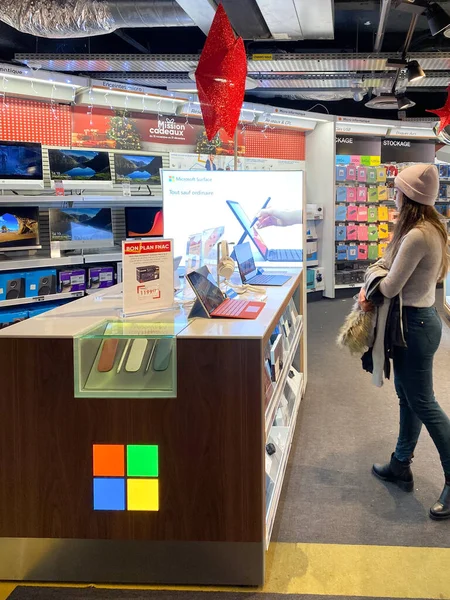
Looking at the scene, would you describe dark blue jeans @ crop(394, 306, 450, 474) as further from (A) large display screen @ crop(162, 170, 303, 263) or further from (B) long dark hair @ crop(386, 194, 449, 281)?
(A) large display screen @ crop(162, 170, 303, 263)

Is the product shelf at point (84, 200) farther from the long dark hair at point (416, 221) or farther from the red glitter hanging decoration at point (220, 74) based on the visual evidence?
the long dark hair at point (416, 221)

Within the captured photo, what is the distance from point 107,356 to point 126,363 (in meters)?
0.08

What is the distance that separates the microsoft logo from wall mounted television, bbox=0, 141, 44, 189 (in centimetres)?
319

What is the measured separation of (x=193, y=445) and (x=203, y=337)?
0.40 m

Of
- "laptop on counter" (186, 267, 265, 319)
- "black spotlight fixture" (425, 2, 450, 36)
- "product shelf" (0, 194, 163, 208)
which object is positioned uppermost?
"black spotlight fixture" (425, 2, 450, 36)

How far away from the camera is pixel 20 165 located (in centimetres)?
470

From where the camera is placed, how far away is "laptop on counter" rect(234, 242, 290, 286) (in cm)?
345

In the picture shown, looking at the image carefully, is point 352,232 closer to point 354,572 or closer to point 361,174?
point 361,174

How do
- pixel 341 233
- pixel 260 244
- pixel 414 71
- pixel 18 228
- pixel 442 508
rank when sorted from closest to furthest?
pixel 442 508, pixel 260 244, pixel 18 228, pixel 414 71, pixel 341 233

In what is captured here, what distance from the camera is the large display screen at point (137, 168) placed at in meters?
5.53

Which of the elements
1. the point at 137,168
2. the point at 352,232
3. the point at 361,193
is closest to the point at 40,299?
the point at 137,168

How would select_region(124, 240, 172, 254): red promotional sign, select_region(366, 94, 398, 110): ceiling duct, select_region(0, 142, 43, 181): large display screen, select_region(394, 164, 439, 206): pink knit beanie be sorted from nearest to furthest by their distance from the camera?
1. select_region(124, 240, 172, 254): red promotional sign
2. select_region(394, 164, 439, 206): pink knit beanie
3. select_region(0, 142, 43, 181): large display screen
4. select_region(366, 94, 398, 110): ceiling duct

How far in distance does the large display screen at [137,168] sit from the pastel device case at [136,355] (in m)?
3.67

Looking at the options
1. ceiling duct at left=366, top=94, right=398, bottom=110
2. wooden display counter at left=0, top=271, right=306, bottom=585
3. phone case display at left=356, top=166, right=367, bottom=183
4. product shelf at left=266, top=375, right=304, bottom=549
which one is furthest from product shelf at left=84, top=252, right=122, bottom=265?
phone case display at left=356, top=166, right=367, bottom=183
